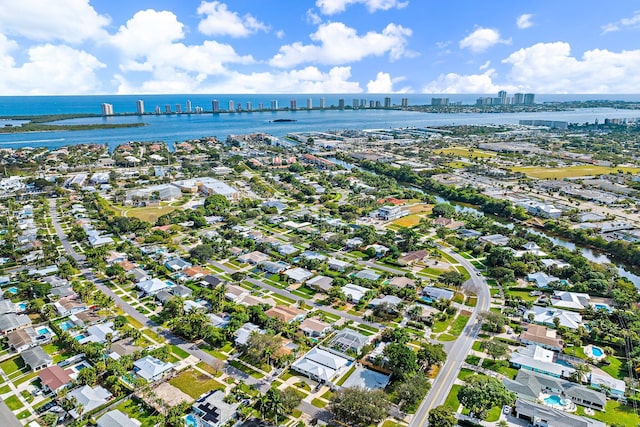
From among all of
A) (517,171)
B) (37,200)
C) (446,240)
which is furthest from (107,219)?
(517,171)

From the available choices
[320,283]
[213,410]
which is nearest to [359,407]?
[213,410]

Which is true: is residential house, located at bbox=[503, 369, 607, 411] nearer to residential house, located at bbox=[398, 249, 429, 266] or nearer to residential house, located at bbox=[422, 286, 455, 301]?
residential house, located at bbox=[422, 286, 455, 301]

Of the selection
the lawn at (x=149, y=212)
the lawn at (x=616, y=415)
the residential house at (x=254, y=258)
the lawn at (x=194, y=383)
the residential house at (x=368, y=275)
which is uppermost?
the lawn at (x=149, y=212)

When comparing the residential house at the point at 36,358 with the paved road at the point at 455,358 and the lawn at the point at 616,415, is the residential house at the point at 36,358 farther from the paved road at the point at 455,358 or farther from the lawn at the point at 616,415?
the lawn at the point at 616,415

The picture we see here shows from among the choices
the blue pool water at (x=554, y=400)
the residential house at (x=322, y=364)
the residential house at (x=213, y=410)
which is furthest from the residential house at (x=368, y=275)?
the residential house at (x=213, y=410)

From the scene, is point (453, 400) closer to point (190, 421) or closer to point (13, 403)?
point (190, 421)

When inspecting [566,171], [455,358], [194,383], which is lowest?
[194,383]

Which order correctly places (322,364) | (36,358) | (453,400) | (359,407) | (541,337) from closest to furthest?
(359,407), (453,400), (322,364), (36,358), (541,337)
